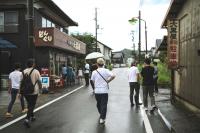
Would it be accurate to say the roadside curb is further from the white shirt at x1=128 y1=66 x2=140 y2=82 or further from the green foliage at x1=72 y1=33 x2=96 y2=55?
the green foliage at x1=72 y1=33 x2=96 y2=55

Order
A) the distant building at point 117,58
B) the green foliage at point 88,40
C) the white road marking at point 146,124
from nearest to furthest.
Result: the white road marking at point 146,124 → the green foliage at point 88,40 → the distant building at point 117,58

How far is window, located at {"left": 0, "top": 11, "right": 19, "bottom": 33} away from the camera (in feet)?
102

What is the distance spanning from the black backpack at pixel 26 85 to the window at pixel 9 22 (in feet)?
65.5

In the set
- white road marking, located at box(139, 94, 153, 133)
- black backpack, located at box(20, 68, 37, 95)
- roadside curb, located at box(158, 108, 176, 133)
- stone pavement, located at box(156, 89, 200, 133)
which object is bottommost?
white road marking, located at box(139, 94, 153, 133)

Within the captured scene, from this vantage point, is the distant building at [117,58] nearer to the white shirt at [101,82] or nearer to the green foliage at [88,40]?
the green foliage at [88,40]

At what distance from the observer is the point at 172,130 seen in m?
10.8

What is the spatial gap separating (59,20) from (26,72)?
28363 millimetres

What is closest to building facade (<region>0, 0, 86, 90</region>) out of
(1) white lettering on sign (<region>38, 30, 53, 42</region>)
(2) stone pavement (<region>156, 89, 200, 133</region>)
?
(1) white lettering on sign (<region>38, 30, 53, 42</region>)

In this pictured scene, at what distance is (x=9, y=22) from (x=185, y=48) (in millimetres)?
18280

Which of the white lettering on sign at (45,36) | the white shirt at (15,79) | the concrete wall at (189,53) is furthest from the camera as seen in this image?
the white lettering on sign at (45,36)

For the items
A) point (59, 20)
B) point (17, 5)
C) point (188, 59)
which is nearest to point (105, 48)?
point (59, 20)

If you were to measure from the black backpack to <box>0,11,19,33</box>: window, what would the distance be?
1996 cm

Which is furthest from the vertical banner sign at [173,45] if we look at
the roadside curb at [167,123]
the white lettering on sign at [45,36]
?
the white lettering on sign at [45,36]

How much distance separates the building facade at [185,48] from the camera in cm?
1356
